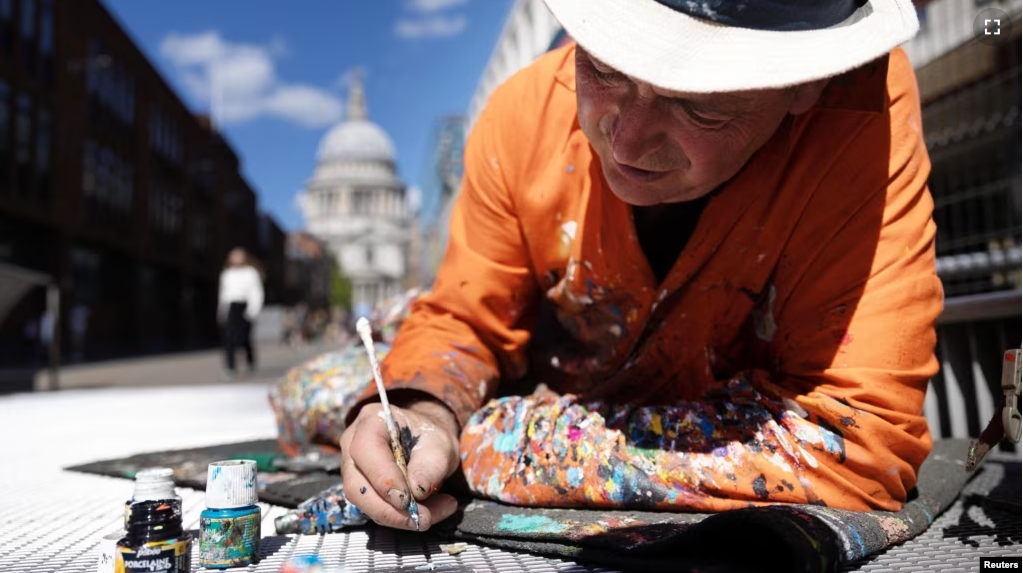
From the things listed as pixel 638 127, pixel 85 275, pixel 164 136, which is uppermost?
pixel 164 136

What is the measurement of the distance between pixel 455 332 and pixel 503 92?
577 millimetres

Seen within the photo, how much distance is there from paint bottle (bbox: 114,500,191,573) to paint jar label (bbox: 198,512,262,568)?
0.11 m

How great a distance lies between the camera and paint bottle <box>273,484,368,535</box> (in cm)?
149

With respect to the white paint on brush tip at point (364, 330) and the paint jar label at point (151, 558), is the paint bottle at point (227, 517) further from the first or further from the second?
the white paint on brush tip at point (364, 330)

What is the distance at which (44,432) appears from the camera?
3613 millimetres

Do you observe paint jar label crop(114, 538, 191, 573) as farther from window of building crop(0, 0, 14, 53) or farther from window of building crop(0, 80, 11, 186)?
window of building crop(0, 0, 14, 53)

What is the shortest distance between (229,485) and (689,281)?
88cm

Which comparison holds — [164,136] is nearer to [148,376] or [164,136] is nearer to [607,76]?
[148,376]

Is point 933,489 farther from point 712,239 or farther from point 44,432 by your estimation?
point 44,432

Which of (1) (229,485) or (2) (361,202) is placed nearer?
(1) (229,485)

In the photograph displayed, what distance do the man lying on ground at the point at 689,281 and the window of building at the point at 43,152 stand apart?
1810 cm

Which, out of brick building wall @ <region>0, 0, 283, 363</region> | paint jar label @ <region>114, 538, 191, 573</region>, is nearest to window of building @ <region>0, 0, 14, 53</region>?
brick building wall @ <region>0, 0, 283, 363</region>

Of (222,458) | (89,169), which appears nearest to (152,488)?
(222,458)

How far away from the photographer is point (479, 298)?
162 centimetres
